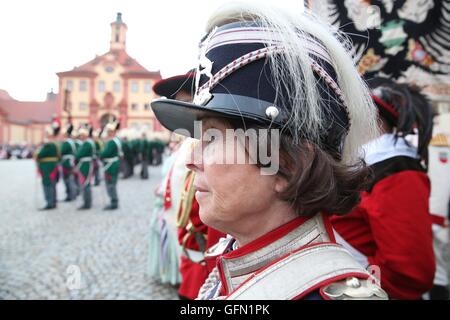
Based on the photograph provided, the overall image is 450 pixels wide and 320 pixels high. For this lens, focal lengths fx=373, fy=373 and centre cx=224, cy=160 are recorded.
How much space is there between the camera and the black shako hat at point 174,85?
129 centimetres

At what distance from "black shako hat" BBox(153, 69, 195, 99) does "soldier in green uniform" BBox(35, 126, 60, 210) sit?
335 inches

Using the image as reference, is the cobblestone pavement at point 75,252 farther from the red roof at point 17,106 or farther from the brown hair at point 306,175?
the brown hair at point 306,175

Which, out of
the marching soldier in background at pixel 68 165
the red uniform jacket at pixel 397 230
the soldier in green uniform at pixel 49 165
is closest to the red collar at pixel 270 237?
the red uniform jacket at pixel 397 230

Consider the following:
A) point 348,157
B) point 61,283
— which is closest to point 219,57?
point 348,157

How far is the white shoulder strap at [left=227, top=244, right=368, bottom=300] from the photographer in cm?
82

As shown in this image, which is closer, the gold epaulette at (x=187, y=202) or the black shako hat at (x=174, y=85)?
the black shako hat at (x=174, y=85)

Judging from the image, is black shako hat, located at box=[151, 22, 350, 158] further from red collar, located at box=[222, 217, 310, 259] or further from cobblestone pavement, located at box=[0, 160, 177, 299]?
cobblestone pavement, located at box=[0, 160, 177, 299]

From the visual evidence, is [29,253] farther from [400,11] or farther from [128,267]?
[400,11]

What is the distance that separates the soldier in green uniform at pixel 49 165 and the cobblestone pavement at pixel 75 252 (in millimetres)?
385

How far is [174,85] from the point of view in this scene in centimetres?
139

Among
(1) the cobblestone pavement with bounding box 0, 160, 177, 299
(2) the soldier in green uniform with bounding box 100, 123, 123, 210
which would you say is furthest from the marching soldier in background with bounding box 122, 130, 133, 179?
(1) the cobblestone pavement with bounding box 0, 160, 177, 299

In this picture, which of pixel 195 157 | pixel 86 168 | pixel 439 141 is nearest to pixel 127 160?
pixel 86 168

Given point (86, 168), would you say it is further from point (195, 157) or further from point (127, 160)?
point (195, 157)
